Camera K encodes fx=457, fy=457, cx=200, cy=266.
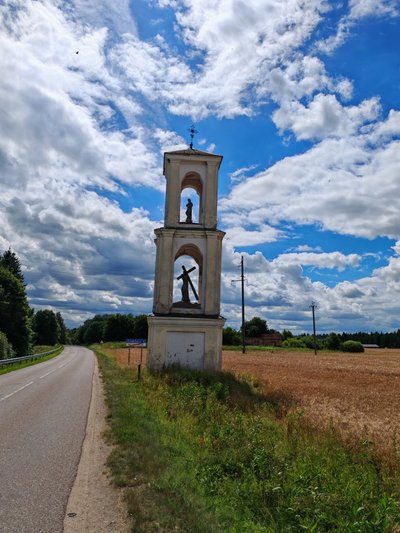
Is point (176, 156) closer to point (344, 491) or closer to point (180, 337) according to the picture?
point (180, 337)

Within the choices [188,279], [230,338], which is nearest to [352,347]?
[230,338]

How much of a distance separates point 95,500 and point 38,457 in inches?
95.1

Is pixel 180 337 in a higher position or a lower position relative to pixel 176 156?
lower

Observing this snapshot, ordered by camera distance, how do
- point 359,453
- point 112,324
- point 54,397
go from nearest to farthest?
point 359,453 < point 54,397 < point 112,324

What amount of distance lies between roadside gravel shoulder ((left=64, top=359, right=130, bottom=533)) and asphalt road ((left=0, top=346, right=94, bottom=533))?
120mm

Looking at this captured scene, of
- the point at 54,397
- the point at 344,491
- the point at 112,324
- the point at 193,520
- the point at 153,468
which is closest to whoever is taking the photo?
the point at 193,520

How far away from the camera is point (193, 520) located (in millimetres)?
4848

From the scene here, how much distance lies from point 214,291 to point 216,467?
1179 centimetres

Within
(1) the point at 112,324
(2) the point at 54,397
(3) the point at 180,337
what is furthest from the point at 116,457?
(1) the point at 112,324

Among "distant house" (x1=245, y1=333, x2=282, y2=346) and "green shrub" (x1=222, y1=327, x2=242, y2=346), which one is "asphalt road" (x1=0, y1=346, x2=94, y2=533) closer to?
"green shrub" (x1=222, y1=327, x2=242, y2=346)

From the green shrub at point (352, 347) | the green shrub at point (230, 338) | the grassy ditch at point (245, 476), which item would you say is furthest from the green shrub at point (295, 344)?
Result: the grassy ditch at point (245, 476)

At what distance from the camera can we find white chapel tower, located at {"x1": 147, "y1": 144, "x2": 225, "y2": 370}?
17.8 meters

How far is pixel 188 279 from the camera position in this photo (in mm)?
19344

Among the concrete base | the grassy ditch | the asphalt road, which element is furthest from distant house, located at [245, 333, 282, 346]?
the grassy ditch
